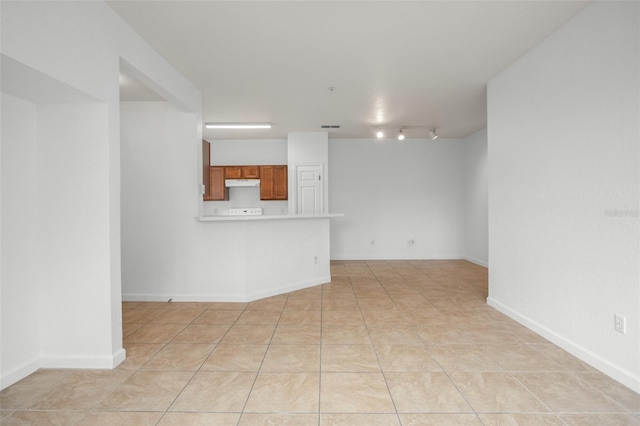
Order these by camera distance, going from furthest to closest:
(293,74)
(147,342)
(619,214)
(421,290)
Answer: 1. (421,290)
2. (293,74)
3. (147,342)
4. (619,214)

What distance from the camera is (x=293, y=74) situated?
13.1 ft

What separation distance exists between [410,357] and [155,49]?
3596 millimetres

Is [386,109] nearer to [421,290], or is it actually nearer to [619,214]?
[421,290]

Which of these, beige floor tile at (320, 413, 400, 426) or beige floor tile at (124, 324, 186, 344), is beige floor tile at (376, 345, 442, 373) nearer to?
beige floor tile at (320, 413, 400, 426)

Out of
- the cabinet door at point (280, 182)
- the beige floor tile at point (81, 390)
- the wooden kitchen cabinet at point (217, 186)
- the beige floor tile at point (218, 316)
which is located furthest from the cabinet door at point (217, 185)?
the beige floor tile at point (81, 390)

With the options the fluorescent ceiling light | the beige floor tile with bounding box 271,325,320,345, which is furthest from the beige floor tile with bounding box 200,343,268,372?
the fluorescent ceiling light

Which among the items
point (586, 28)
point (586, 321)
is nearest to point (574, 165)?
point (586, 28)

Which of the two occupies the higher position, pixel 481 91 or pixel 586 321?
pixel 481 91

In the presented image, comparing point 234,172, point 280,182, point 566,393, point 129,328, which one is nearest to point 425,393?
point 566,393

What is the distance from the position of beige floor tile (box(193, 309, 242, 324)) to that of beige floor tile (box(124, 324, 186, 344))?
0.76 feet

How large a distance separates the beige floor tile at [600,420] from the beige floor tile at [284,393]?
1.41 meters

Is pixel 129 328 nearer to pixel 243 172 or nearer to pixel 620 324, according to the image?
pixel 620 324

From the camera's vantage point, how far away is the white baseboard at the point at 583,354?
2279 mm

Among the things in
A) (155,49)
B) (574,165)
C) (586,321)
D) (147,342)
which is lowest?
(147,342)
